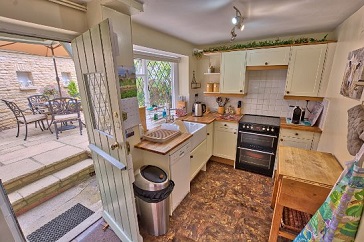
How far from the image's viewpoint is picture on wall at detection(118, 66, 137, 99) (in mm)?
1465

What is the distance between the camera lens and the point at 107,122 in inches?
54.5

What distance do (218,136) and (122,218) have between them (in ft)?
6.68

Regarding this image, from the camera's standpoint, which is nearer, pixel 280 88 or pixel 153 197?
pixel 153 197

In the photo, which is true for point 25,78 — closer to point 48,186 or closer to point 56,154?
point 56,154

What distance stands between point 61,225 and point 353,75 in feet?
11.0

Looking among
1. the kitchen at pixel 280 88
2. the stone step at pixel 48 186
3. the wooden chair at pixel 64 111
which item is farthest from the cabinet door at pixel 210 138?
the wooden chair at pixel 64 111

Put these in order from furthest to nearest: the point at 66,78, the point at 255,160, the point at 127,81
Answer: the point at 66,78, the point at 255,160, the point at 127,81

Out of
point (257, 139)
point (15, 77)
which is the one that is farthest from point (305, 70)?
point (15, 77)

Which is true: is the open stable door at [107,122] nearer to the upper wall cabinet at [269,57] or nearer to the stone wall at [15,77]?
the upper wall cabinet at [269,57]

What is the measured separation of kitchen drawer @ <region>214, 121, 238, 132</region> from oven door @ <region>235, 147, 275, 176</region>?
370mm

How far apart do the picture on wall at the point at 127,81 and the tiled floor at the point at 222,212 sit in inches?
60.2

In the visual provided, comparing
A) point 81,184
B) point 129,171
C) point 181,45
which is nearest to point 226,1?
point 181,45

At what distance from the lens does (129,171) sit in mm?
1276

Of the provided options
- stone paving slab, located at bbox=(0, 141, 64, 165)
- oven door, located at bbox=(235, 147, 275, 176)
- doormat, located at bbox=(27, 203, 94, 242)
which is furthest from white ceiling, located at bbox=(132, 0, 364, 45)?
stone paving slab, located at bbox=(0, 141, 64, 165)
